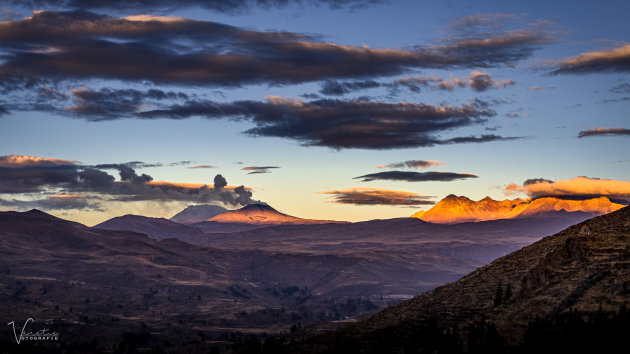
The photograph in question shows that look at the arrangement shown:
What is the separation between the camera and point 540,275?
190 metres

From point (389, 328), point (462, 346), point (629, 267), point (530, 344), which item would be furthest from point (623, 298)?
point (389, 328)

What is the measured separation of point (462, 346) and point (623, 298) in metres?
39.7

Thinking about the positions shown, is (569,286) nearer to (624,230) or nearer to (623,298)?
(623,298)

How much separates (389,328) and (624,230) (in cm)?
7341

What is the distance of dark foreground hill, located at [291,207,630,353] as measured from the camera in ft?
497

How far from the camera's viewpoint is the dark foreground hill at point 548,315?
151500mm

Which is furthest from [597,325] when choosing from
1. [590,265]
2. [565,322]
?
[590,265]

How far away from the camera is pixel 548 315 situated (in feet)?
554

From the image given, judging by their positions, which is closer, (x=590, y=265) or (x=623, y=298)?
(x=623, y=298)

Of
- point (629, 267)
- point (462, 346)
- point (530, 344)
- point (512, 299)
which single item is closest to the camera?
point (530, 344)

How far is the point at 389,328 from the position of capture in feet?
653

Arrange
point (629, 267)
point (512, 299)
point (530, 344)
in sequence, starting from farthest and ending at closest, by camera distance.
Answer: point (512, 299)
point (629, 267)
point (530, 344)

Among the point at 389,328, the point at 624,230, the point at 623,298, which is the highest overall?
Answer: the point at 624,230

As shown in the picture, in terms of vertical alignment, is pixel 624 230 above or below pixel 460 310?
above
